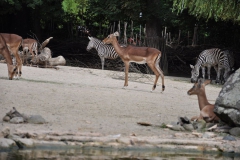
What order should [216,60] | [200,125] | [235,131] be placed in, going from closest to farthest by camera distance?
[235,131], [200,125], [216,60]

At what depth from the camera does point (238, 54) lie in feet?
94.1

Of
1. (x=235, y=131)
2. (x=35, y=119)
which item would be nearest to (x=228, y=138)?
(x=235, y=131)

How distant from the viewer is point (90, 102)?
565 inches

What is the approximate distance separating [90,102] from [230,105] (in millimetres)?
4061

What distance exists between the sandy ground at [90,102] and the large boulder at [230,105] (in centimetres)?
118

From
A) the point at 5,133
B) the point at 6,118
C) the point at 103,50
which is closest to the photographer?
the point at 5,133

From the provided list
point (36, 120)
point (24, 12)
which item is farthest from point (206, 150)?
point (24, 12)

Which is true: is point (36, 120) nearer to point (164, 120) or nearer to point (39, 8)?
point (164, 120)

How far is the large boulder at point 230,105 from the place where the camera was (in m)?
11.4

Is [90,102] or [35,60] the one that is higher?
[35,60]

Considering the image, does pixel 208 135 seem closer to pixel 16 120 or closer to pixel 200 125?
pixel 200 125

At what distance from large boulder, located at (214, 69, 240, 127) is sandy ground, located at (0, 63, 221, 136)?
118 cm

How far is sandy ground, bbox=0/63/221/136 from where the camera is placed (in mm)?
11469

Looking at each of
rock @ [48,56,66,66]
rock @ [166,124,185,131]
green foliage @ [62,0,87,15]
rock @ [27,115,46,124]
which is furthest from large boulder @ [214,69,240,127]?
green foliage @ [62,0,87,15]
